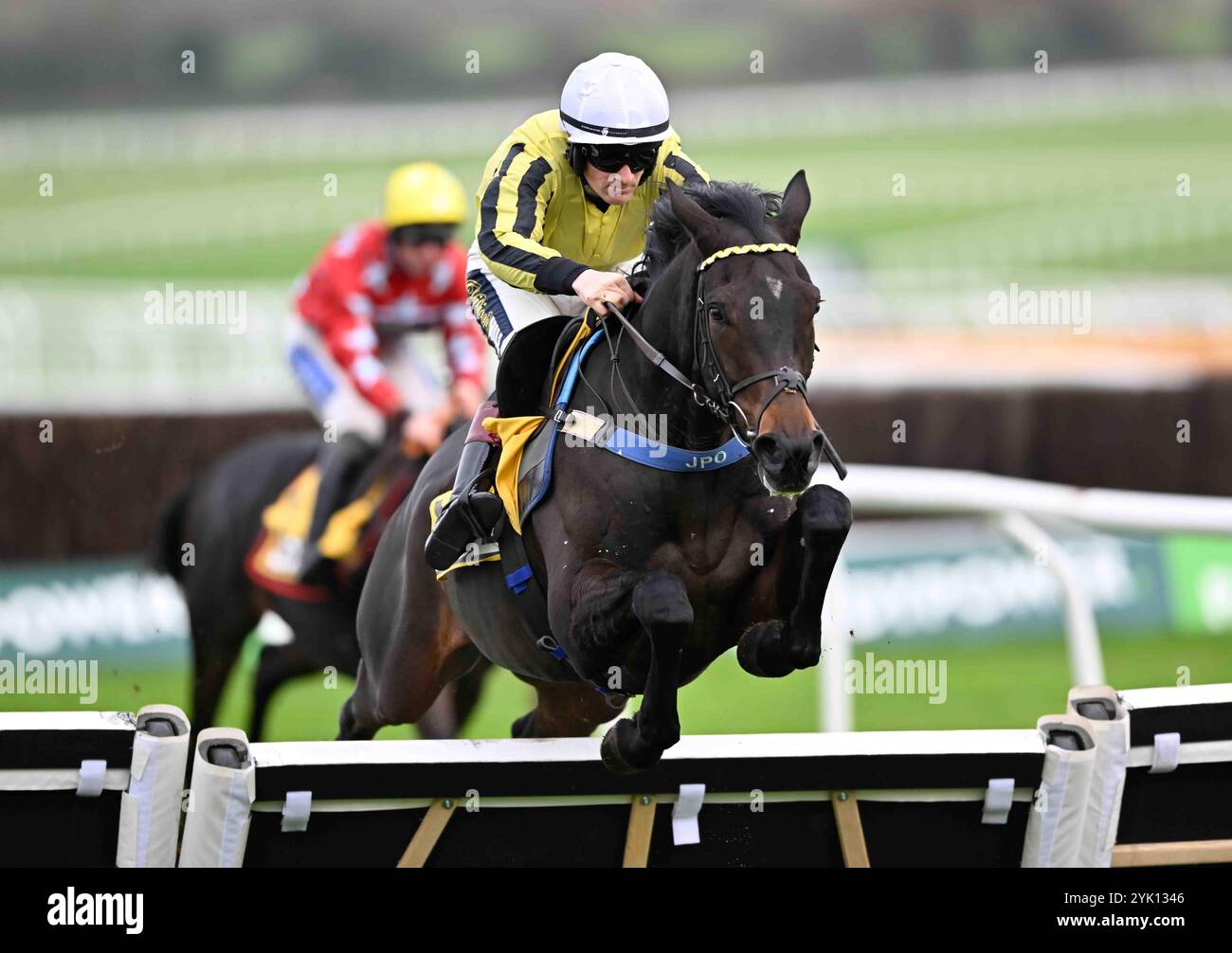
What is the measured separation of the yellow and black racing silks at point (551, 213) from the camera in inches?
141

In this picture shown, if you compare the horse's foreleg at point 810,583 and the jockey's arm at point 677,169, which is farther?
the jockey's arm at point 677,169

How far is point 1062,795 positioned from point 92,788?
1794 millimetres

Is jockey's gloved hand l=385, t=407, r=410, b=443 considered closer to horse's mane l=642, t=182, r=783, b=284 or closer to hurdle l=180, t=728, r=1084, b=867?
horse's mane l=642, t=182, r=783, b=284

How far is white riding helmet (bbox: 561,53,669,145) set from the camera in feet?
11.6

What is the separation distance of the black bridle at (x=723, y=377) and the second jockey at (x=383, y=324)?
2651mm

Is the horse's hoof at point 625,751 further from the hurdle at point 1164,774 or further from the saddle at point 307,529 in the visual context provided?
the saddle at point 307,529

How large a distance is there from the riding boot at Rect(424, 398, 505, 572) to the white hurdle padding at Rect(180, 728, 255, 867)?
834 millimetres

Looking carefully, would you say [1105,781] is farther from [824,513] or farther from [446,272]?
[446,272]

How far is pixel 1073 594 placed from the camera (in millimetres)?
4512

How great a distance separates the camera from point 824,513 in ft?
10.5

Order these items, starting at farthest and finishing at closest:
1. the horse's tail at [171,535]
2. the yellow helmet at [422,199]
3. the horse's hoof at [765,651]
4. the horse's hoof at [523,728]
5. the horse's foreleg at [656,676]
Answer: the horse's tail at [171,535] → the yellow helmet at [422,199] → the horse's hoof at [523,728] → the horse's hoof at [765,651] → the horse's foreleg at [656,676]

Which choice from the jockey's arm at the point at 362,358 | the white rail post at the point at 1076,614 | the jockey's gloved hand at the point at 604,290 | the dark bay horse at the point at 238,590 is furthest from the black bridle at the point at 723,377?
Result: the dark bay horse at the point at 238,590

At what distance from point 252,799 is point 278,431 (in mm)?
6207
